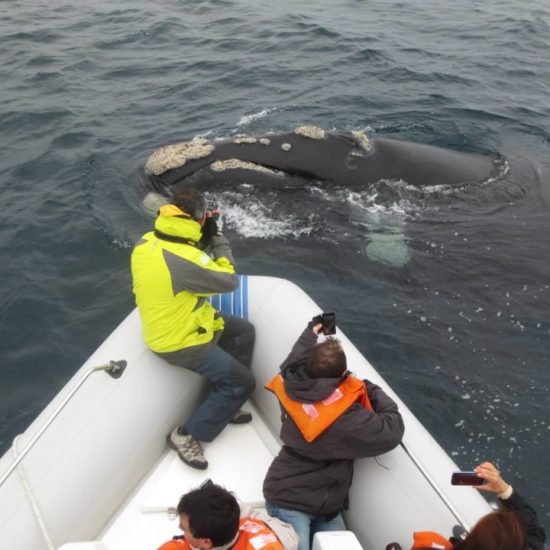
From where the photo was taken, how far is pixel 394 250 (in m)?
9.02

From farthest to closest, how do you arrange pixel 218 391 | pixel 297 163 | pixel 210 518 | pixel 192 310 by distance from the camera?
pixel 297 163 → pixel 218 391 → pixel 192 310 → pixel 210 518

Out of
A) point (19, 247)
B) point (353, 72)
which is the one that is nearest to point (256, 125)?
point (353, 72)

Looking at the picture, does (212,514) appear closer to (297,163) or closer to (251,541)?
(251,541)

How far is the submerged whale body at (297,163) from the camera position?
9453 millimetres

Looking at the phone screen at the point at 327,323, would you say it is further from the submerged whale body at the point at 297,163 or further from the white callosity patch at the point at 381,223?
the submerged whale body at the point at 297,163

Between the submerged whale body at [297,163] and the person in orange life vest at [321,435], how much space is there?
18.1 feet

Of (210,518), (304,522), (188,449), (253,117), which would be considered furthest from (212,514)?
(253,117)

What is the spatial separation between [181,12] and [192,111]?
32.0ft

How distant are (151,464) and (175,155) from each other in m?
5.52

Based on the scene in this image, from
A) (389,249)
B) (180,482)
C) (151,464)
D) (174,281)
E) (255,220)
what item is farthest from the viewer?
Answer: (255,220)

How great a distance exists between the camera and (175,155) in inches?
372

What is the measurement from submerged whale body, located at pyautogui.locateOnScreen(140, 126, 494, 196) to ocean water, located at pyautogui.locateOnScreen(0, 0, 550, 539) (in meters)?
0.23

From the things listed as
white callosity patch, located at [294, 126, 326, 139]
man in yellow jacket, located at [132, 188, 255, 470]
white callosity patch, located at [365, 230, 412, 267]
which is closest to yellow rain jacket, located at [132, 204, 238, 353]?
man in yellow jacket, located at [132, 188, 255, 470]

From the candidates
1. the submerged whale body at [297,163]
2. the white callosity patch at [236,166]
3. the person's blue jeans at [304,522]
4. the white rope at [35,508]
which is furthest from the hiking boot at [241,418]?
the white callosity patch at [236,166]
